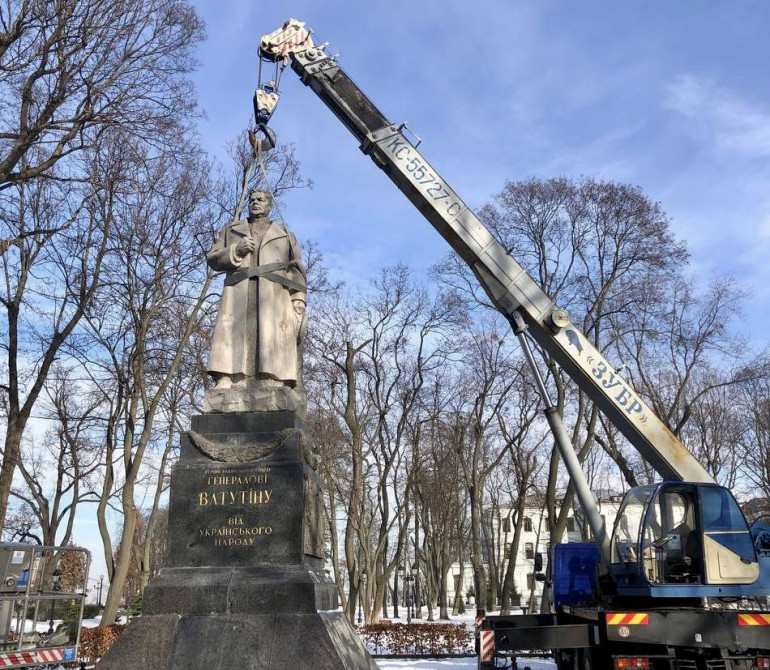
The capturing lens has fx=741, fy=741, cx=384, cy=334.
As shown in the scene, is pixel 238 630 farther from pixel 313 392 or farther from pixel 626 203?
pixel 313 392

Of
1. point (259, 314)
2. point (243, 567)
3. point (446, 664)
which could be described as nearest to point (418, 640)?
point (446, 664)

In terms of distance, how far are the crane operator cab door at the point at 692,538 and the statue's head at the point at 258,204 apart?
575 cm

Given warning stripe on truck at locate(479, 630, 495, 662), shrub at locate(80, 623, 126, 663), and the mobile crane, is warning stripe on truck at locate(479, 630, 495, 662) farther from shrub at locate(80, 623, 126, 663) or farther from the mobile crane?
shrub at locate(80, 623, 126, 663)

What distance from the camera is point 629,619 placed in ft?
26.2

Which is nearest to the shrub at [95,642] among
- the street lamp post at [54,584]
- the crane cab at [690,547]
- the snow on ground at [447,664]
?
the street lamp post at [54,584]

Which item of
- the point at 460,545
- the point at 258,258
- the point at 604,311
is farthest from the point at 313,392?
the point at 258,258

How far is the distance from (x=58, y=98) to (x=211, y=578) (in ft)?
30.0

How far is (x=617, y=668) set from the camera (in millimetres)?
7891

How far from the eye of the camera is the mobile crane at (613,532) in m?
7.96

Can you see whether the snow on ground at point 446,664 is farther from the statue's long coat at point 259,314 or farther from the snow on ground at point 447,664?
the statue's long coat at point 259,314

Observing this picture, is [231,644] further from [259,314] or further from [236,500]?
[259,314]

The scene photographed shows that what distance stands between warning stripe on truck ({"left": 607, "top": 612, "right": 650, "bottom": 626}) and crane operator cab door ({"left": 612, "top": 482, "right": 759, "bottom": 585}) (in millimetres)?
573

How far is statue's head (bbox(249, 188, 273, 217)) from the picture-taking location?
8.83m

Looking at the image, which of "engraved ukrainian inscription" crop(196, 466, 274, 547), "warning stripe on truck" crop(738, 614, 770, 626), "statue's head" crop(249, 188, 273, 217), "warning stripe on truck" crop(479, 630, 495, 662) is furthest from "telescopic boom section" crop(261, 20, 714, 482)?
"engraved ukrainian inscription" crop(196, 466, 274, 547)
